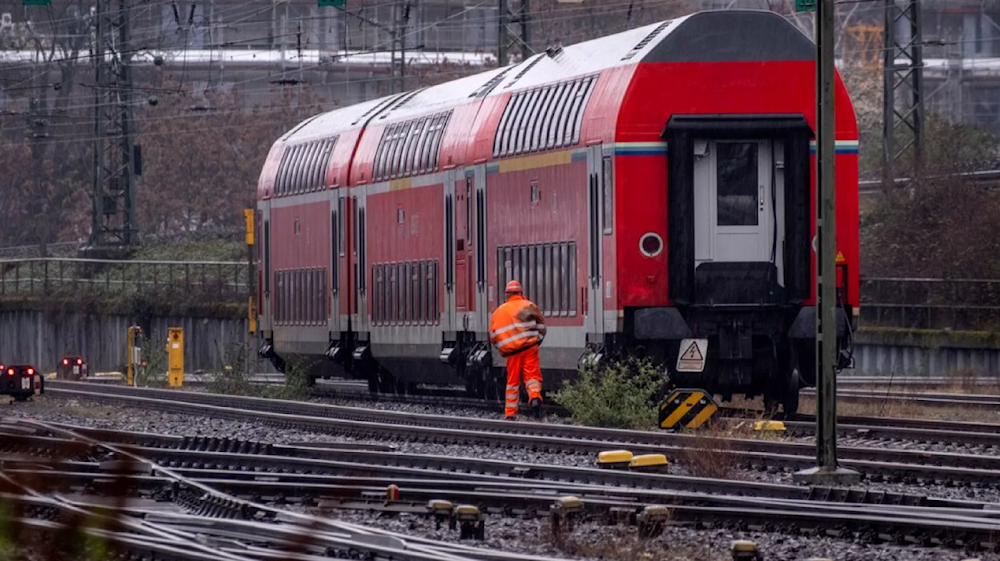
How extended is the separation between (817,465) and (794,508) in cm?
220

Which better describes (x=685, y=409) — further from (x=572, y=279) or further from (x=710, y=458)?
(x=710, y=458)

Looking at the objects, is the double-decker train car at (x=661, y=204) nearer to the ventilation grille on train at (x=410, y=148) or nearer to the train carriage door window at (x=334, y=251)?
the ventilation grille on train at (x=410, y=148)

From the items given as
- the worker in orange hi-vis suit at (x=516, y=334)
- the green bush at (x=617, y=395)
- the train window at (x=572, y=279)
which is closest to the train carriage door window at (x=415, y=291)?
the train window at (x=572, y=279)

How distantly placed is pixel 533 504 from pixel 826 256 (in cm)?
298

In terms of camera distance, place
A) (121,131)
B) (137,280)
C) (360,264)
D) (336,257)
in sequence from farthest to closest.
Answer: (137,280), (121,131), (336,257), (360,264)

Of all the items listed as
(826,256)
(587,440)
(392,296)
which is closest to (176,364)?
(392,296)

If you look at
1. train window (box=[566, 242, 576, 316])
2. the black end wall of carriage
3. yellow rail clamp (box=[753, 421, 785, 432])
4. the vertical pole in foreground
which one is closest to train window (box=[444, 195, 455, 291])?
train window (box=[566, 242, 576, 316])

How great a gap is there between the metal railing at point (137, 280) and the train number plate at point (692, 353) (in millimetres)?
26592

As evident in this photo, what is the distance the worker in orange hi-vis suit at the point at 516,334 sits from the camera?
1964cm

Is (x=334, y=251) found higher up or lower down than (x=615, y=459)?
higher up

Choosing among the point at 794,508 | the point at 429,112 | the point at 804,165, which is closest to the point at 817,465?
the point at 794,508

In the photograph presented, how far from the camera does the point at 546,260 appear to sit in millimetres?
20953

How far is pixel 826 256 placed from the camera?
12820mm

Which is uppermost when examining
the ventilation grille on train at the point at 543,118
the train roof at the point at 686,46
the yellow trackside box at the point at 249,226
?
the train roof at the point at 686,46
